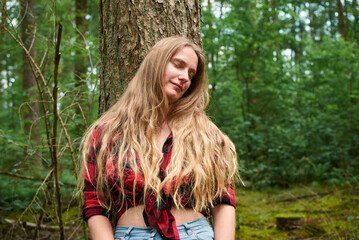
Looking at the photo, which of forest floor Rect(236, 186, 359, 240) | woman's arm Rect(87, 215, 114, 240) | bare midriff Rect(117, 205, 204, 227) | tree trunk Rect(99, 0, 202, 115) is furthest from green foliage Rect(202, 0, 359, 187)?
woman's arm Rect(87, 215, 114, 240)

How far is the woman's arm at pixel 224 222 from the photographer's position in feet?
6.03

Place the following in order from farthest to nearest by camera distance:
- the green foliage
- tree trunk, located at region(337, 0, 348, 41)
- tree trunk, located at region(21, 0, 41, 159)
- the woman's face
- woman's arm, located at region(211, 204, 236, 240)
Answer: tree trunk, located at region(337, 0, 348, 41) → the green foliage → tree trunk, located at region(21, 0, 41, 159) → the woman's face → woman's arm, located at region(211, 204, 236, 240)

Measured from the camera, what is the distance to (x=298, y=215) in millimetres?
4828

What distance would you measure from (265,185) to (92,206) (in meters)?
6.60

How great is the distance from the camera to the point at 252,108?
29.3 feet

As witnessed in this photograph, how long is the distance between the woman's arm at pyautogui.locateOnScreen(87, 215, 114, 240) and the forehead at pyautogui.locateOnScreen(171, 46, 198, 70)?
1053 mm

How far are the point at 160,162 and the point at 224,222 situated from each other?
52 cm

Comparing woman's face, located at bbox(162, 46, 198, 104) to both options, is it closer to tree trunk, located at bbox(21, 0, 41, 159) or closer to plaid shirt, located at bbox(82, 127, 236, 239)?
plaid shirt, located at bbox(82, 127, 236, 239)

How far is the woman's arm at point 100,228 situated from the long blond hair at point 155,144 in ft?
0.32

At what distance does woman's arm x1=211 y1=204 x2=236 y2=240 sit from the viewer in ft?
6.03

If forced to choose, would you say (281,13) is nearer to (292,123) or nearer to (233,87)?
(233,87)

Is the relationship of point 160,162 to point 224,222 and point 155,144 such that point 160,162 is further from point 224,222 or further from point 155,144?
point 224,222

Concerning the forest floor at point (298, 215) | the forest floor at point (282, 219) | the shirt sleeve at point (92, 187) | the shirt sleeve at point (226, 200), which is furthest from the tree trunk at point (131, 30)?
the forest floor at point (298, 215)

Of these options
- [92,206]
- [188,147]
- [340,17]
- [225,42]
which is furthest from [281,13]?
[92,206]
